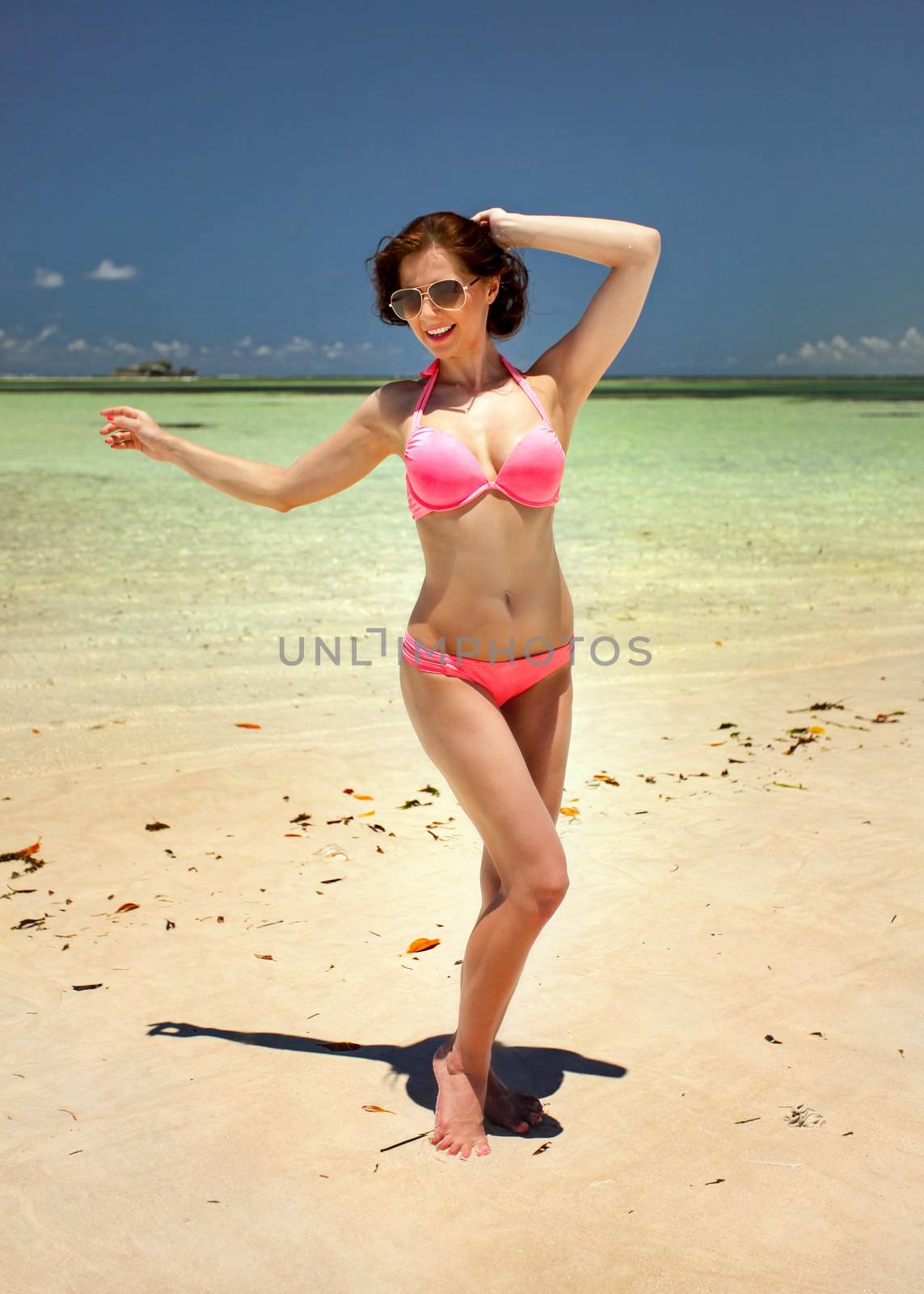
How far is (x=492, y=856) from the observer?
2.96m

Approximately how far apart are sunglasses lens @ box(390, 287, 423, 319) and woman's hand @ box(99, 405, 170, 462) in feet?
2.87

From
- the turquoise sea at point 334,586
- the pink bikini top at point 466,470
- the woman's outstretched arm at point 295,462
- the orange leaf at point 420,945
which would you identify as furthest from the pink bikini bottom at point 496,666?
the turquoise sea at point 334,586

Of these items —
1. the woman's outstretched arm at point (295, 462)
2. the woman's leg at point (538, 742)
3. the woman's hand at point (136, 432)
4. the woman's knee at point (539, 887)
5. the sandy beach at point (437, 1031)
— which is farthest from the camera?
the woman's hand at point (136, 432)

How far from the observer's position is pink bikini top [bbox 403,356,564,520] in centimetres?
293

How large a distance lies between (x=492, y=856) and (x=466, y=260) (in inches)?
60.3

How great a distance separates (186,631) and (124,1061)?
6.64 m

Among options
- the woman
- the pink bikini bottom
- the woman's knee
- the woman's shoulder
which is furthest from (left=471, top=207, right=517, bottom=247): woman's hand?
the woman's knee

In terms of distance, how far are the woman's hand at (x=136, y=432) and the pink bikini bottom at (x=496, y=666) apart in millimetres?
1104

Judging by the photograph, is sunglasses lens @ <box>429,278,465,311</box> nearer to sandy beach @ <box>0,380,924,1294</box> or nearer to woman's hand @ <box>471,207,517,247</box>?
woman's hand @ <box>471,207,517,247</box>

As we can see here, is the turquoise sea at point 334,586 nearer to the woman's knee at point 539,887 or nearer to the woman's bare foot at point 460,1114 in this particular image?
the woman's bare foot at point 460,1114

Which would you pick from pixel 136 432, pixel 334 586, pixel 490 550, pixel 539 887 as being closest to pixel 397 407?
pixel 490 550

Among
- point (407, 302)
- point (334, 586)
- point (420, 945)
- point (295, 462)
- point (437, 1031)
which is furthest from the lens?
point (334, 586)

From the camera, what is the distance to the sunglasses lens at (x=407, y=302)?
3.05 m

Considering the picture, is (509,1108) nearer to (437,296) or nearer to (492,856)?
(492,856)
